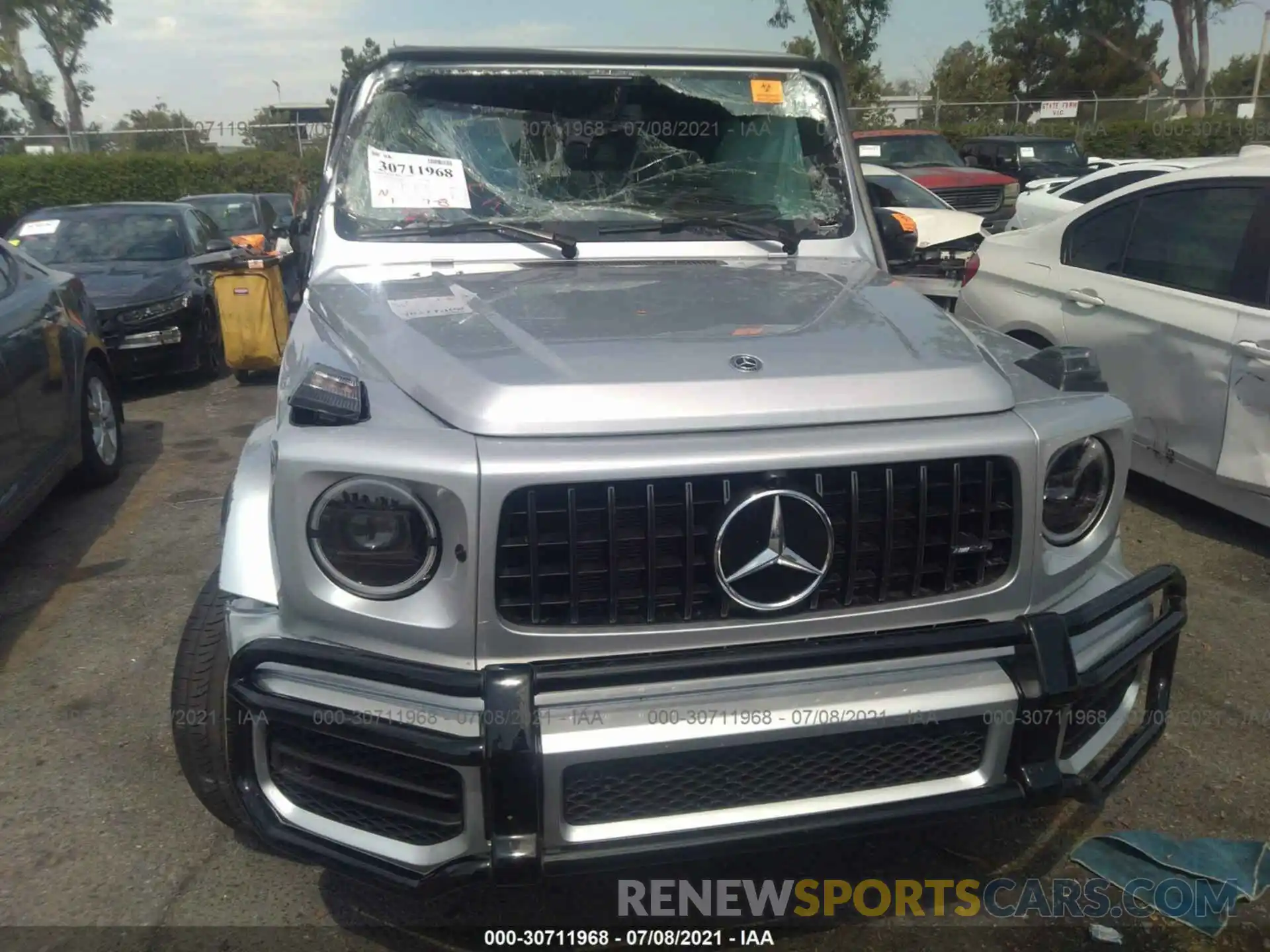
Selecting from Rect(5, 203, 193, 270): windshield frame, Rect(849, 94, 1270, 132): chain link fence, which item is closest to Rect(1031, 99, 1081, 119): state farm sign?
Rect(849, 94, 1270, 132): chain link fence

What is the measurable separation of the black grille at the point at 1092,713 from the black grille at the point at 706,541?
34cm

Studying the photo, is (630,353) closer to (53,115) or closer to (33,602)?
(33,602)

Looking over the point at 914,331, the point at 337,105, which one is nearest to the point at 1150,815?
the point at 914,331

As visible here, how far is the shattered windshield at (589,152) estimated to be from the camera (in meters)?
3.22

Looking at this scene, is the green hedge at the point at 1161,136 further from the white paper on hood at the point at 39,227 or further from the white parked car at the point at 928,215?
the white paper on hood at the point at 39,227

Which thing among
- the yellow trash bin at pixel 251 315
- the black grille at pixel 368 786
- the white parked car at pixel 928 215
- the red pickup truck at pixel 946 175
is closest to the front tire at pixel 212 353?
the yellow trash bin at pixel 251 315

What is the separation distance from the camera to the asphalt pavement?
246cm

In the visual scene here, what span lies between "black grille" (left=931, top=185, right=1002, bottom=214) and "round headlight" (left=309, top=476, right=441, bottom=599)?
44.7 ft

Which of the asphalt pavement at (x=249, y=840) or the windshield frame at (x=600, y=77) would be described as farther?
the windshield frame at (x=600, y=77)

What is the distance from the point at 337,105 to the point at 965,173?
13.0 m

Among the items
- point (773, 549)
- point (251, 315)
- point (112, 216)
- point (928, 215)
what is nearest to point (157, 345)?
point (251, 315)

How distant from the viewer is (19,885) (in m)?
2.60

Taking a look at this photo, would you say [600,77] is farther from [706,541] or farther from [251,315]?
[251,315]

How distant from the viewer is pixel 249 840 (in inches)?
107
